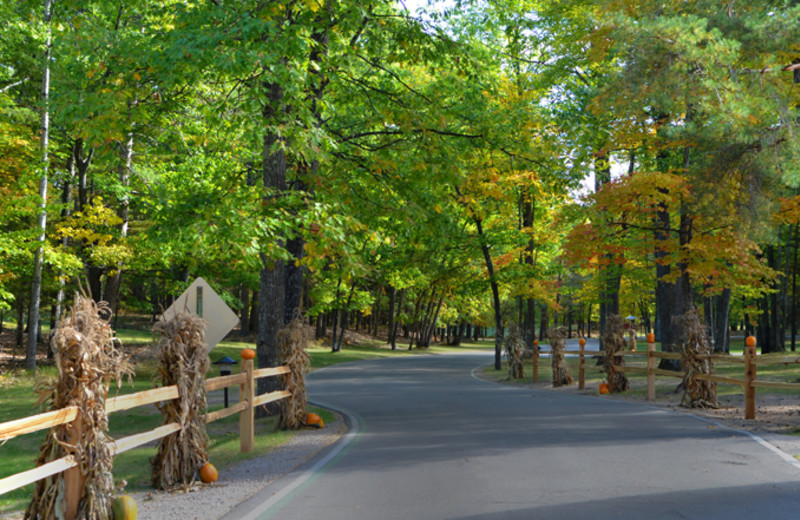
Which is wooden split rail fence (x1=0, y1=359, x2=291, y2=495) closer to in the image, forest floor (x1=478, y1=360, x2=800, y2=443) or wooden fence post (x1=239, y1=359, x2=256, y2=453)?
wooden fence post (x1=239, y1=359, x2=256, y2=453)

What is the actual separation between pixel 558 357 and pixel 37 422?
17.3m

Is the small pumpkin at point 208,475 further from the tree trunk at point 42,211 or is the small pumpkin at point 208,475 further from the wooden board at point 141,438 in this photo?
the tree trunk at point 42,211

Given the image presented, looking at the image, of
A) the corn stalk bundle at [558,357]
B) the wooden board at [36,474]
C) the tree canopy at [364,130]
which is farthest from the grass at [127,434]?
the corn stalk bundle at [558,357]

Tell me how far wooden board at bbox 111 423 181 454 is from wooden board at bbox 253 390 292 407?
2.56 metres

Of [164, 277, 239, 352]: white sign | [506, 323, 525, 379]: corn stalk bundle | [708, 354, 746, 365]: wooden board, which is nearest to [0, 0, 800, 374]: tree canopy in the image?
[164, 277, 239, 352]: white sign

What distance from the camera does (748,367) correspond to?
1244 centimetres

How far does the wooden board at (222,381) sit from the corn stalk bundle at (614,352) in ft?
37.3

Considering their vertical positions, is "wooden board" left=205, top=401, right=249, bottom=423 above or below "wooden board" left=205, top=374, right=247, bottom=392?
below

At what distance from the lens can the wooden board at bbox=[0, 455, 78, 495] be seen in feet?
14.9

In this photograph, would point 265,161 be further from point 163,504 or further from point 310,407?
point 163,504

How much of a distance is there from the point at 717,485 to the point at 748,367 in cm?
612

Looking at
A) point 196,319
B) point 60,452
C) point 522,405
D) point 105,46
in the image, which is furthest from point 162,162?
point 60,452

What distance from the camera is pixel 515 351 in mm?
23969

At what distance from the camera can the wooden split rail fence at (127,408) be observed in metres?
4.73
